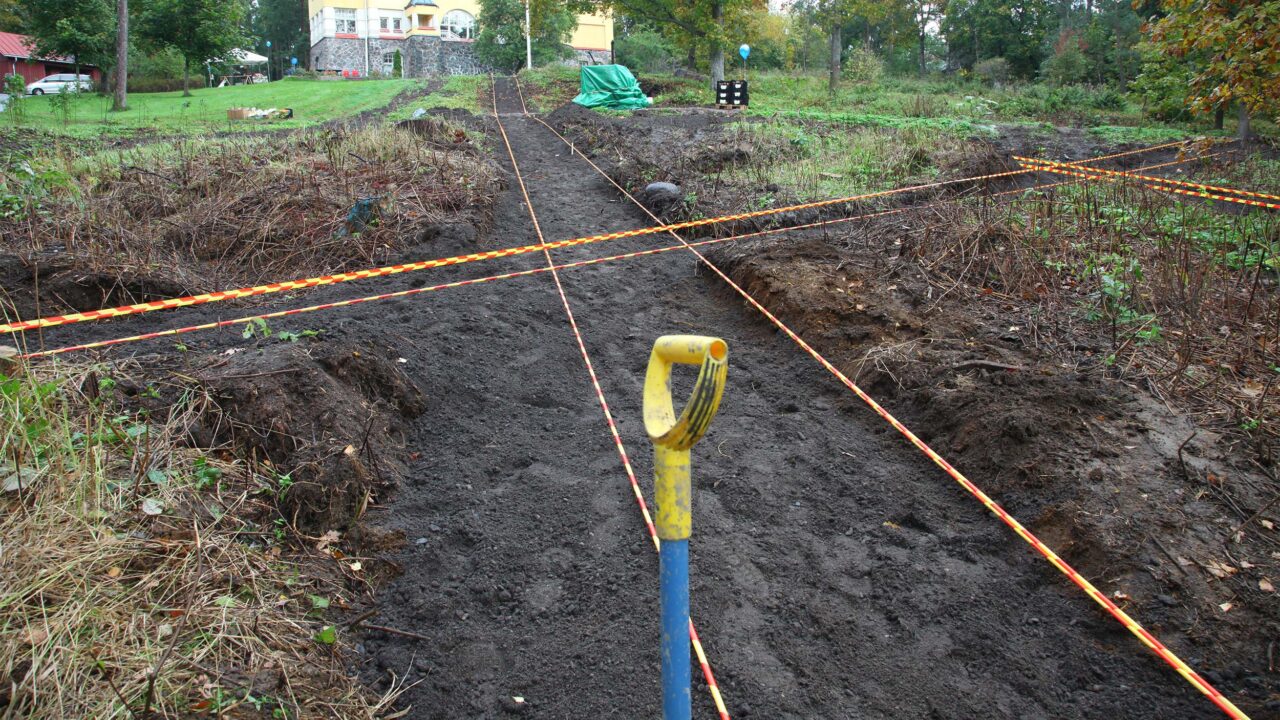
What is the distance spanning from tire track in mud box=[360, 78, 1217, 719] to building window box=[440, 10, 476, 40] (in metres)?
53.1

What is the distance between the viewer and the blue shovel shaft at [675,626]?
4.54 feet

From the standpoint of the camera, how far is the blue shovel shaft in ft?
4.54

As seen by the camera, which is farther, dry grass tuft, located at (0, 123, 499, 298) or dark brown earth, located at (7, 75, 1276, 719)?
dry grass tuft, located at (0, 123, 499, 298)

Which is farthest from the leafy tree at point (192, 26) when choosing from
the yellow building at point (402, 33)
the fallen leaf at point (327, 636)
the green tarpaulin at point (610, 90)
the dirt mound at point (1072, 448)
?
the fallen leaf at point (327, 636)

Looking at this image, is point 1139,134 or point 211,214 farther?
point 1139,134

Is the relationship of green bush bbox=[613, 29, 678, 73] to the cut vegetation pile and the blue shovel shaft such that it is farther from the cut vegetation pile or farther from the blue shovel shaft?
the blue shovel shaft

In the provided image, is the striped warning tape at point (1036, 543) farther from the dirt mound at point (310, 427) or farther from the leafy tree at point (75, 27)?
the leafy tree at point (75, 27)

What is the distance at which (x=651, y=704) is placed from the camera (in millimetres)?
2373

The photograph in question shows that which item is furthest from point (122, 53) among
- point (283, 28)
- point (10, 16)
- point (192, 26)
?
point (283, 28)

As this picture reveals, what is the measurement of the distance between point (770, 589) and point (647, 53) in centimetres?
4116

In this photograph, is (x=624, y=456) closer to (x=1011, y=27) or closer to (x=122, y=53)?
(x=122, y=53)

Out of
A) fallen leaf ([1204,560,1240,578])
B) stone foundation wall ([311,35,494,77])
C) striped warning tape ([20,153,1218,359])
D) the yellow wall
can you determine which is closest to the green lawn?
striped warning tape ([20,153,1218,359])

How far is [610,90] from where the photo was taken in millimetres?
20938

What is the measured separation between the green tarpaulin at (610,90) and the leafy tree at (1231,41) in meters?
14.7
